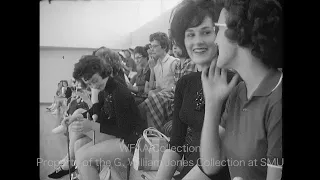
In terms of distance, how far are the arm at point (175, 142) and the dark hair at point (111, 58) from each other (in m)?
0.49

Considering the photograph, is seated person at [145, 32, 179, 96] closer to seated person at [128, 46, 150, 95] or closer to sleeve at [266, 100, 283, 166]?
seated person at [128, 46, 150, 95]

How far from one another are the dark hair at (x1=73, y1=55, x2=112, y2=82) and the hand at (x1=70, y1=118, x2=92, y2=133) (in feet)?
1.09

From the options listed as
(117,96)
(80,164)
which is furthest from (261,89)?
(80,164)

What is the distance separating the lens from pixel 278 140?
7.04ft

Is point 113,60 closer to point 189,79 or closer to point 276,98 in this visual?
point 189,79

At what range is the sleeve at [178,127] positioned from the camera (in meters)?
2.37

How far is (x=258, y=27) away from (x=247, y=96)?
17.5 inches

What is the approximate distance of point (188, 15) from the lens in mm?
2291

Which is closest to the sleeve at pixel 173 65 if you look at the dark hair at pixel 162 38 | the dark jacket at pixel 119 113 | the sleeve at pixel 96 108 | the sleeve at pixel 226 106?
the dark hair at pixel 162 38

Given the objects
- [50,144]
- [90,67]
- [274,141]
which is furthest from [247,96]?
[50,144]

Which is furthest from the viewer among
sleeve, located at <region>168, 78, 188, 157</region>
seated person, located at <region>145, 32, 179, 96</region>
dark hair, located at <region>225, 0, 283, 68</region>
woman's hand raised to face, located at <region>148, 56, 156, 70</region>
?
woman's hand raised to face, located at <region>148, 56, 156, 70</region>

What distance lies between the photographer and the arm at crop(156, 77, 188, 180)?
2.37 metres

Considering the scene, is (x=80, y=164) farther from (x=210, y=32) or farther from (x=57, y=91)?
(x=210, y=32)

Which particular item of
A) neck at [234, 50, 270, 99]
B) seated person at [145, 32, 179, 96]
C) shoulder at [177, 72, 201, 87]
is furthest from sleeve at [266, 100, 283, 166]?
seated person at [145, 32, 179, 96]
